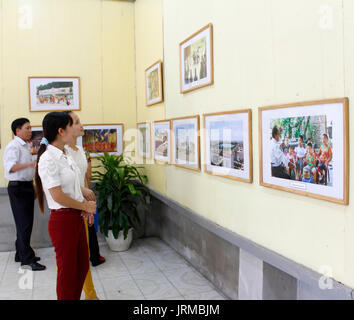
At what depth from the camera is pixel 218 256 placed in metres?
3.55

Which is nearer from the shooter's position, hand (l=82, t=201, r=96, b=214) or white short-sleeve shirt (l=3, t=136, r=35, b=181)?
hand (l=82, t=201, r=96, b=214)

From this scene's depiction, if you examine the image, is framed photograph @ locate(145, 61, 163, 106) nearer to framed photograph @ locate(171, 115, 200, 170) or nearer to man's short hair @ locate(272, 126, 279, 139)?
framed photograph @ locate(171, 115, 200, 170)

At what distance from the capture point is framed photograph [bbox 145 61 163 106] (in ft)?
14.5

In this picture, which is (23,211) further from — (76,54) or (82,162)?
(76,54)

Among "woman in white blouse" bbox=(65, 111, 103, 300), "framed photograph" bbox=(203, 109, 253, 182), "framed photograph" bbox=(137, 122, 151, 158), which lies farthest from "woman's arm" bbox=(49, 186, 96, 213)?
"framed photograph" bbox=(137, 122, 151, 158)

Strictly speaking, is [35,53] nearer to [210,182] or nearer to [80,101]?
[80,101]

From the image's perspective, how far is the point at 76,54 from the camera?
212 inches

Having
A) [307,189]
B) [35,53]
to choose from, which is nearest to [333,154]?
[307,189]

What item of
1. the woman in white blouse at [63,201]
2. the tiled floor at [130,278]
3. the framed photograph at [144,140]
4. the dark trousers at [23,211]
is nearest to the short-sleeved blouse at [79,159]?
the woman in white blouse at [63,201]

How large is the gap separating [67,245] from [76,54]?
11.5 feet

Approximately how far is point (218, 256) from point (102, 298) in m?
1.17

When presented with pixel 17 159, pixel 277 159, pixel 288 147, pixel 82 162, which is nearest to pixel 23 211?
pixel 17 159

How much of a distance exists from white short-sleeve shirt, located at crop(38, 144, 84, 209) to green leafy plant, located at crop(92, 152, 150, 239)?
6.65 ft

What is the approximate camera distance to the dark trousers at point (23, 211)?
14.4 feet
